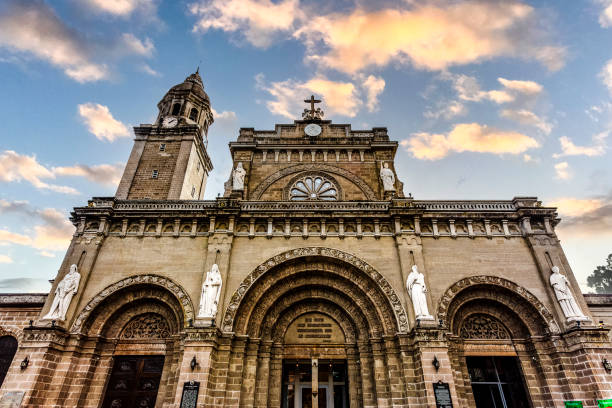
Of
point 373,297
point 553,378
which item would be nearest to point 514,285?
point 553,378

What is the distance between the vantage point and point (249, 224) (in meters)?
17.5

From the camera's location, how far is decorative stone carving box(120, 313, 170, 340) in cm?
1588

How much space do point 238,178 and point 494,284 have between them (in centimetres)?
1583

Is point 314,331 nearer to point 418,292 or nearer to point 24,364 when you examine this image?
point 418,292

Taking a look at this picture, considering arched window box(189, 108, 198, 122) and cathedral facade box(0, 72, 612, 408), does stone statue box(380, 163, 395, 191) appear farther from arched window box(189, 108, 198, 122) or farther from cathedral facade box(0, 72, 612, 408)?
arched window box(189, 108, 198, 122)

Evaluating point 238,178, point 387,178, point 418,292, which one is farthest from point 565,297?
point 238,178

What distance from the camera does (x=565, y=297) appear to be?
586 inches

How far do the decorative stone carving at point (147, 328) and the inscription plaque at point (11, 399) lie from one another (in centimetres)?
408

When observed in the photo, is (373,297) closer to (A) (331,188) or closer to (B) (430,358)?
(B) (430,358)

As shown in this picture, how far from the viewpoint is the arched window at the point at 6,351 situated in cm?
1630

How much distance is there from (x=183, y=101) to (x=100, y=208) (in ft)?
46.6

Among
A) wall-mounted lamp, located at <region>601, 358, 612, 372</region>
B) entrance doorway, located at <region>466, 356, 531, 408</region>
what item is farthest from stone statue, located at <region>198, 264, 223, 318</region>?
wall-mounted lamp, located at <region>601, 358, 612, 372</region>

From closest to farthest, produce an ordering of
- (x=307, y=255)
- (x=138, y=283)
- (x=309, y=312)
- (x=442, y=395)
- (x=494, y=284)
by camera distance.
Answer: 1. (x=442, y=395)
2. (x=494, y=284)
3. (x=138, y=283)
4. (x=307, y=255)
5. (x=309, y=312)

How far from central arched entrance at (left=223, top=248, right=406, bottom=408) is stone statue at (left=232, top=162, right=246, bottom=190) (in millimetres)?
6032
